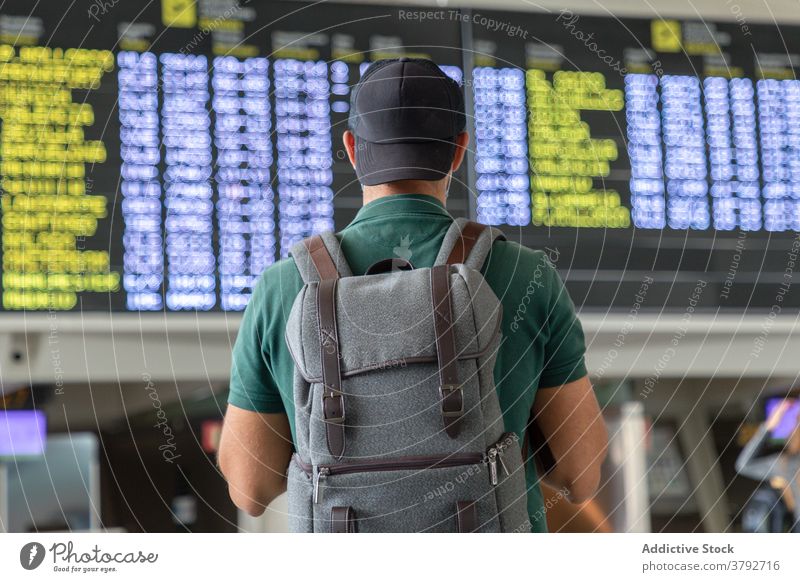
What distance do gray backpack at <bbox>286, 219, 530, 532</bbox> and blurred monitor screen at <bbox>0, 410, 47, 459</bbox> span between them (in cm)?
70

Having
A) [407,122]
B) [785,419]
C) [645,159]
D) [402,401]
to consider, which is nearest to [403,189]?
[407,122]

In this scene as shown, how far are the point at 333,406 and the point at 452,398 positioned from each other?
7 centimetres

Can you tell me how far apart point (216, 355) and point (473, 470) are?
2.10 ft

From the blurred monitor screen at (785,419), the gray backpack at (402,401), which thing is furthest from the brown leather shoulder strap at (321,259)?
the blurred monitor screen at (785,419)

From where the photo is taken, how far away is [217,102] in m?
1.16

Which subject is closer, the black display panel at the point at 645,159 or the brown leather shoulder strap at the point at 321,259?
the brown leather shoulder strap at the point at 321,259

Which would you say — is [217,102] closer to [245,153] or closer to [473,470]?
[245,153]

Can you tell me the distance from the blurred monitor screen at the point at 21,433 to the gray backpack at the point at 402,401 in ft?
2.28

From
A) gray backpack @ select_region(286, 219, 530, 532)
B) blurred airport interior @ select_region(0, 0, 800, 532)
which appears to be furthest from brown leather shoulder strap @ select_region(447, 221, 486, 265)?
blurred airport interior @ select_region(0, 0, 800, 532)

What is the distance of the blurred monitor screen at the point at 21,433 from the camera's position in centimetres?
119

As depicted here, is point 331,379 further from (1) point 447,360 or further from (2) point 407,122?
(2) point 407,122

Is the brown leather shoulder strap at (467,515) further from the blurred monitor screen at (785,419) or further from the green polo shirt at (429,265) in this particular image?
the blurred monitor screen at (785,419)

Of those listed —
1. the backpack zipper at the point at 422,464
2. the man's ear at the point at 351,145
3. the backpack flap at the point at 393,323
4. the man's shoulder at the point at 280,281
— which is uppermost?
the man's ear at the point at 351,145

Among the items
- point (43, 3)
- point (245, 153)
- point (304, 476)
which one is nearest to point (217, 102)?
point (245, 153)
